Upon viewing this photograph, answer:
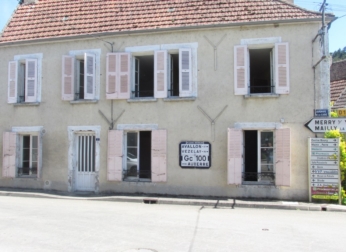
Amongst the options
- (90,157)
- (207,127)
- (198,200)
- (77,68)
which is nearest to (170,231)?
(198,200)

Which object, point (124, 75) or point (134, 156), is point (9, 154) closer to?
point (134, 156)

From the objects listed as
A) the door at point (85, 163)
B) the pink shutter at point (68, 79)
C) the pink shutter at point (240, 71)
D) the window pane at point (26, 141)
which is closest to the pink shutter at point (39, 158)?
the window pane at point (26, 141)

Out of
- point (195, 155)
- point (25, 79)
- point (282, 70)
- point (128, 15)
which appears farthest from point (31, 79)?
point (282, 70)

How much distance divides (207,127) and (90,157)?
4454 mm

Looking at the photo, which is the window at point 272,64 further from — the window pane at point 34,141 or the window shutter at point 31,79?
the window pane at point 34,141

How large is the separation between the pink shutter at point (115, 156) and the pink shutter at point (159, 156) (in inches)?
44.6

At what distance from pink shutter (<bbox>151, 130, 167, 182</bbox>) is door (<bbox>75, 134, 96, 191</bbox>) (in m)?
2.39

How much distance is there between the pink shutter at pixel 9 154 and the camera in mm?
13320

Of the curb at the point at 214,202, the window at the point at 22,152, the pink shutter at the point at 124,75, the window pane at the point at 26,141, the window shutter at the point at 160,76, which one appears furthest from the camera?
the window pane at the point at 26,141

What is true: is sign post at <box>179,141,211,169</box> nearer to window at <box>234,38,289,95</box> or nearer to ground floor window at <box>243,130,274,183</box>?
ground floor window at <box>243,130,274,183</box>

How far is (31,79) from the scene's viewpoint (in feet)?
44.0

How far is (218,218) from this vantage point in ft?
28.3

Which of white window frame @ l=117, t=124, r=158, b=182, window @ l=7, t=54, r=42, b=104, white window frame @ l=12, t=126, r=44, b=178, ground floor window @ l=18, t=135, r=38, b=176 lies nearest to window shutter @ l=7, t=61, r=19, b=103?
window @ l=7, t=54, r=42, b=104

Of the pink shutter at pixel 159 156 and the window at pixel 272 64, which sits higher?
the window at pixel 272 64
